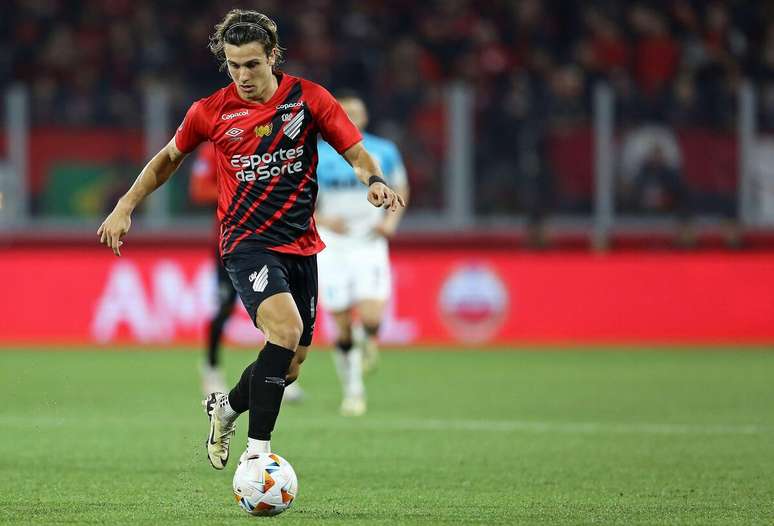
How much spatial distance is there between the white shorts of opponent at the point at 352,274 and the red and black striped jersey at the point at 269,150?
181 inches

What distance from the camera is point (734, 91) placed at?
54.4 ft

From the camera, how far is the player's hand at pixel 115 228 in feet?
20.6

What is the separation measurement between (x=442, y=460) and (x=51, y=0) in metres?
13.4

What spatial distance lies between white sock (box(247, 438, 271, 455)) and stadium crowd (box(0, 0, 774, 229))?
Result: 10.2 meters

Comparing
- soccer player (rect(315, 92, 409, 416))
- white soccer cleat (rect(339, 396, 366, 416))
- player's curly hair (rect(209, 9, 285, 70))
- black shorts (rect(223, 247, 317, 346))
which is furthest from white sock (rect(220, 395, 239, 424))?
soccer player (rect(315, 92, 409, 416))

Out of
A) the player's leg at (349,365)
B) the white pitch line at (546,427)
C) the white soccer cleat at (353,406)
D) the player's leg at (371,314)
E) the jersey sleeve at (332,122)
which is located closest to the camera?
the jersey sleeve at (332,122)

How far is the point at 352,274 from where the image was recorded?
36.5ft

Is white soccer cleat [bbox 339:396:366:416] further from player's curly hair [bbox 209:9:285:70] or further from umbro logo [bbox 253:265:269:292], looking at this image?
player's curly hair [bbox 209:9:285:70]

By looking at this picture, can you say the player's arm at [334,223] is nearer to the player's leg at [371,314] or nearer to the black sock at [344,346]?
the player's leg at [371,314]

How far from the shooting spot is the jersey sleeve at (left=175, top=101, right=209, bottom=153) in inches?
251

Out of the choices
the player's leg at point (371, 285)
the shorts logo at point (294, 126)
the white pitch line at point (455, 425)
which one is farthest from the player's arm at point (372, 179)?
the player's leg at point (371, 285)

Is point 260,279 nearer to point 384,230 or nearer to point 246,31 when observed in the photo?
point 246,31

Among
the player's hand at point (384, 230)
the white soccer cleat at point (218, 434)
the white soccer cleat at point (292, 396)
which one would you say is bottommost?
the white soccer cleat at point (292, 396)

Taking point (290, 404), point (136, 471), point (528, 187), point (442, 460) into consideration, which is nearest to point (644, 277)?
point (528, 187)
